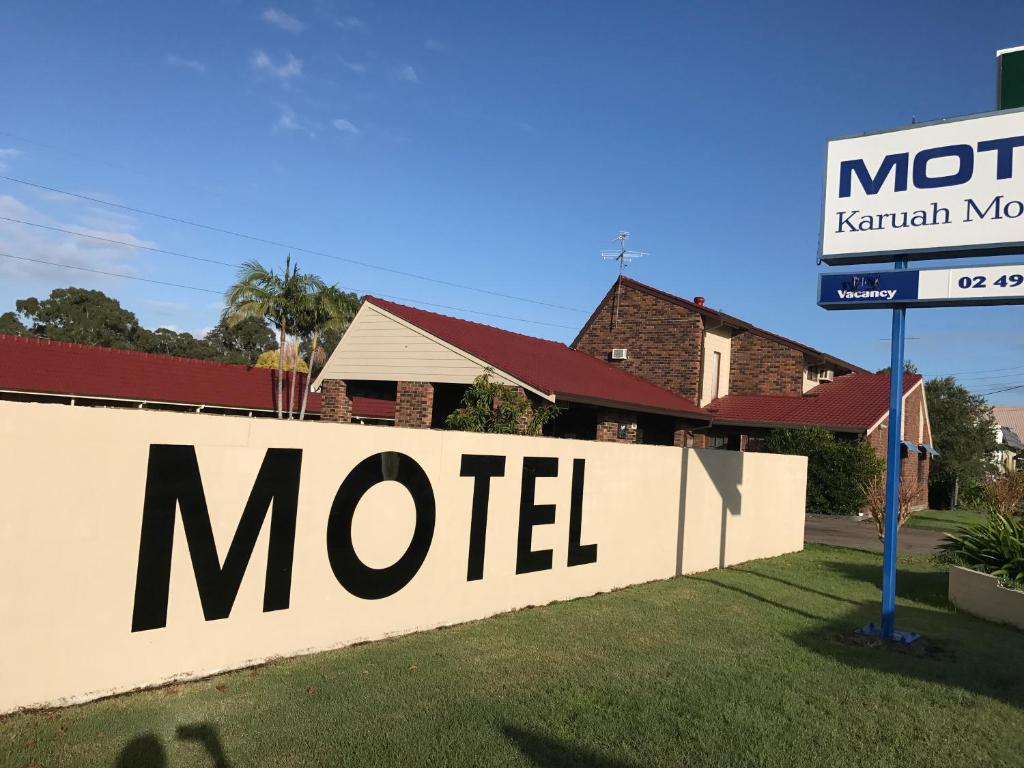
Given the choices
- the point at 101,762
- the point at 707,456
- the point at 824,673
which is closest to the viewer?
the point at 101,762

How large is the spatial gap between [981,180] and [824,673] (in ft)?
17.8

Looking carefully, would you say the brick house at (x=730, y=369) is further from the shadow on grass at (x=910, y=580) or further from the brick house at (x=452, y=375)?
the shadow on grass at (x=910, y=580)

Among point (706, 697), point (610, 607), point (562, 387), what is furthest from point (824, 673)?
point (562, 387)

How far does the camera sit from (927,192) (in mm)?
8445

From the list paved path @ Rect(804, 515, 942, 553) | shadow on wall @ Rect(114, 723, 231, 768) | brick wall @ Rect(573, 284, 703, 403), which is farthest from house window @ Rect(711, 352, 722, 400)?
shadow on wall @ Rect(114, 723, 231, 768)

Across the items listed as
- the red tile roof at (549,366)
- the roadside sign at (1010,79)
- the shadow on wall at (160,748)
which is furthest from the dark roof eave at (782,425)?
the shadow on wall at (160,748)

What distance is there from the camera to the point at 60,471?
4.97m

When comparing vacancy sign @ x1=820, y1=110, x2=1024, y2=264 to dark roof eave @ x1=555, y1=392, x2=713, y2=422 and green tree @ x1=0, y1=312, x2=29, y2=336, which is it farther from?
green tree @ x1=0, y1=312, x2=29, y2=336

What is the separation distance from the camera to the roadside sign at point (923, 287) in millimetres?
7809

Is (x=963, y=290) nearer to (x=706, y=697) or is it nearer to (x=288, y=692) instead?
(x=706, y=697)

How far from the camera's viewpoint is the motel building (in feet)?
66.8

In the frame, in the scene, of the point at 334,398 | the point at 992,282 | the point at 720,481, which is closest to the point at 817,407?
the point at 720,481

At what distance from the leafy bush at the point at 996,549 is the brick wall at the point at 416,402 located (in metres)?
12.3

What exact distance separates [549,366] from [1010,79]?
45.4ft
